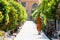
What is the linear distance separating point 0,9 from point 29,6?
236ft

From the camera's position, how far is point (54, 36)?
22.4 meters

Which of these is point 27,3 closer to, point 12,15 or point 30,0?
point 30,0

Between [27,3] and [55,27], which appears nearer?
[55,27]

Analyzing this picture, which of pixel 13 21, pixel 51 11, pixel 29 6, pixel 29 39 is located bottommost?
pixel 29 6

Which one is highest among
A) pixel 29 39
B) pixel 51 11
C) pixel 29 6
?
pixel 51 11

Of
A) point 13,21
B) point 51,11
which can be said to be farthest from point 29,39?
point 51,11

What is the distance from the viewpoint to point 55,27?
22359mm

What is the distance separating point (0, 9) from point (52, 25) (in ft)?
24.5

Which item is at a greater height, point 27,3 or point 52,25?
point 52,25

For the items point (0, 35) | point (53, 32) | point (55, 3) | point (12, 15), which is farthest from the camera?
point (53, 32)

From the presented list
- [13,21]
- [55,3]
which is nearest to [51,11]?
[55,3]

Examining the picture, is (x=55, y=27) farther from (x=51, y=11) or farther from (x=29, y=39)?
(x=51, y=11)

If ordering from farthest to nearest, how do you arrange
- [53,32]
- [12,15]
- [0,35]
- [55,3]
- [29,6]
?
[29,6], [53,32], [12,15], [55,3], [0,35]

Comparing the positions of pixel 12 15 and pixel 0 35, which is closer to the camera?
pixel 0 35
